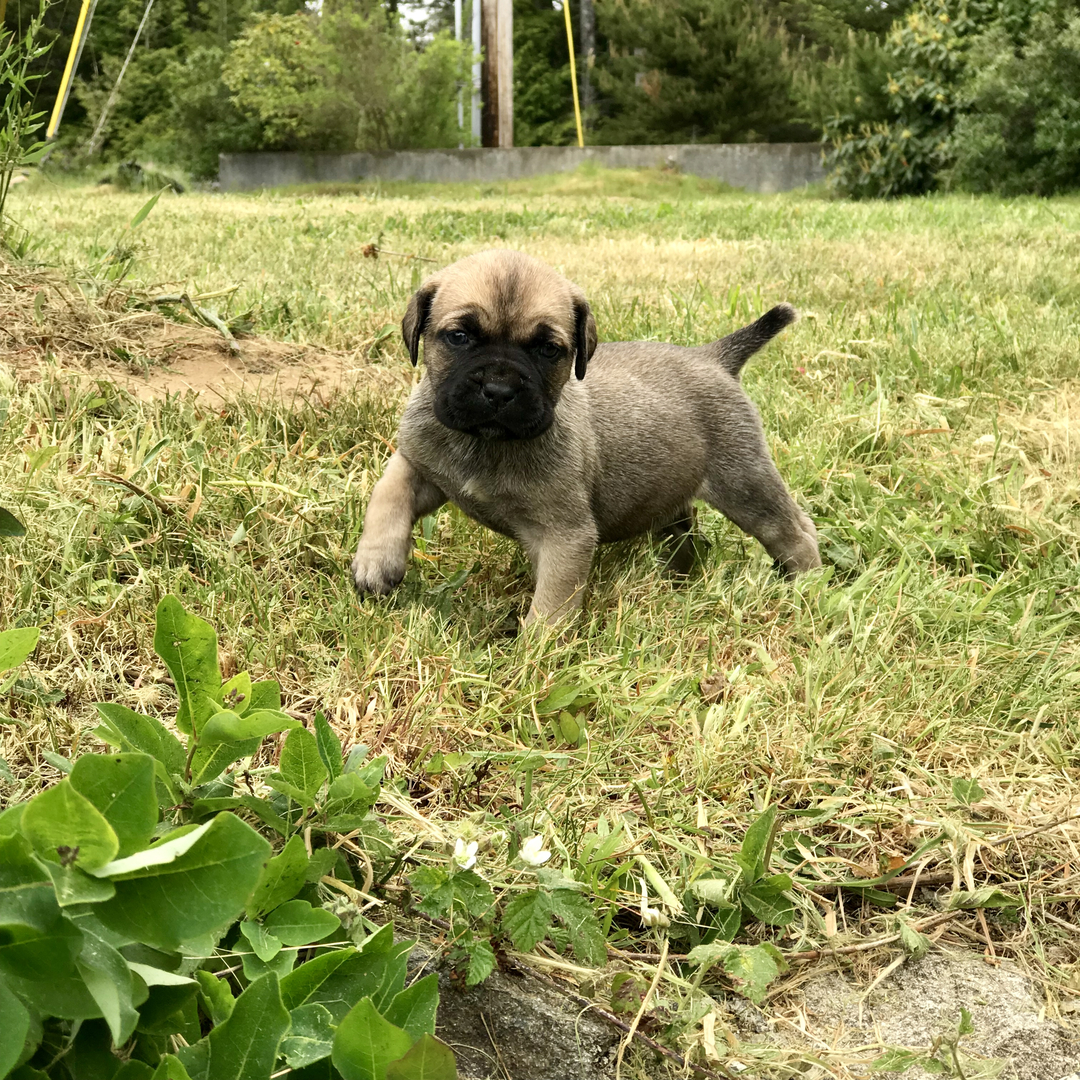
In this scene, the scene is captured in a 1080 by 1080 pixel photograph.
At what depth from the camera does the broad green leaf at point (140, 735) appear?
162 centimetres

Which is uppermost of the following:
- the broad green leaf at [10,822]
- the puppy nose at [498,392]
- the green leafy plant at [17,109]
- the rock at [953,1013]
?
the green leafy plant at [17,109]

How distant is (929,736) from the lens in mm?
2623

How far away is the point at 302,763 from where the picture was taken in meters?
1.75

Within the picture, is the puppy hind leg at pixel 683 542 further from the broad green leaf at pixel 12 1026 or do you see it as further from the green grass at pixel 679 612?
the broad green leaf at pixel 12 1026

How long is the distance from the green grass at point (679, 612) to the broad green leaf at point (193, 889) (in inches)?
34.1

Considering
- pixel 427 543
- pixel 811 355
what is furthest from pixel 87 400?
pixel 811 355

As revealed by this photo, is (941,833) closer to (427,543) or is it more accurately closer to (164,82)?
(427,543)

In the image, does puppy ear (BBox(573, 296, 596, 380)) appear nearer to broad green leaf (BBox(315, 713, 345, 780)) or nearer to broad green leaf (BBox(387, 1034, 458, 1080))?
broad green leaf (BBox(315, 713, 345, 780))

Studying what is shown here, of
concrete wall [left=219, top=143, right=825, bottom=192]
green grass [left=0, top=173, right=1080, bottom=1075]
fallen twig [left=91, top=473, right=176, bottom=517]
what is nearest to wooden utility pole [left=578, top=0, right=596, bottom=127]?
concrete wall [left=219, top=143, right=825, bottom=192]

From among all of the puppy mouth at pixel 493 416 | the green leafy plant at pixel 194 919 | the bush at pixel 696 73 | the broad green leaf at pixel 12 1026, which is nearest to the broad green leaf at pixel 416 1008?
the green leafy plant at pixel 194 919

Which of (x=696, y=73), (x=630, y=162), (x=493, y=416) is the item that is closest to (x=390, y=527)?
(x=493, y=416)

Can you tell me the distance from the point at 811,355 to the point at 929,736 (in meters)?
3.00

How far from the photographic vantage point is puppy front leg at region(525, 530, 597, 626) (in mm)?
2992

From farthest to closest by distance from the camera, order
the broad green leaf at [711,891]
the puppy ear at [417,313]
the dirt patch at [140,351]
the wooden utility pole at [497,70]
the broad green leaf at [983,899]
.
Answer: the wooden utility pole at [497,70]
the dirt patch at [140,351]
the puppy ear at [417,313]
the broad green leaf at [983,899]
the broad green leaf at [711,891]
